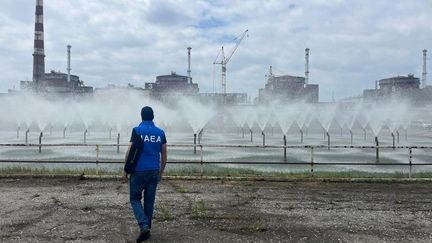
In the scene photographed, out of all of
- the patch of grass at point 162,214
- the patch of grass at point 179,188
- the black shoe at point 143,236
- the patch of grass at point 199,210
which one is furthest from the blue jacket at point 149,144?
the patch of grass at point 179,188

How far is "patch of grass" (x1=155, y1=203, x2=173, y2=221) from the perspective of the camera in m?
7.11

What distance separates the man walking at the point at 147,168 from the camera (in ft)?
19.8

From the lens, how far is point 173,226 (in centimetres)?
665

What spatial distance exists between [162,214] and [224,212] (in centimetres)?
120

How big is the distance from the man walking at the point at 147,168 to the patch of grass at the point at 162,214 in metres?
0.97

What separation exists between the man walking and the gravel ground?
0.47 meters

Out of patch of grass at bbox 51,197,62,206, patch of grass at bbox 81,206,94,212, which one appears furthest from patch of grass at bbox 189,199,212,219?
patch of grass at bbox 51,197,62,206

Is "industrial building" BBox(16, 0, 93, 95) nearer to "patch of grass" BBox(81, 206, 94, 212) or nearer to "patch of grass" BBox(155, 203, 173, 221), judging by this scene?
"patch of grass" BBox(81, 206, 94, 212)

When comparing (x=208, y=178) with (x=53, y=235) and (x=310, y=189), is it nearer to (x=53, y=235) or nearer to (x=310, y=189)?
(x=310, y=189)

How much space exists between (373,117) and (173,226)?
8140 cm

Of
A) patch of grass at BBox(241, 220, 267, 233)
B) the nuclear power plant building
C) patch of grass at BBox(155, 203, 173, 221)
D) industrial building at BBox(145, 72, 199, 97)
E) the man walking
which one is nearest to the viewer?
the man walking

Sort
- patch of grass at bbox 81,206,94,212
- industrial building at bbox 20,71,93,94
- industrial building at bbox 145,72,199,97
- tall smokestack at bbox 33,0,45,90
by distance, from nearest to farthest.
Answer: patch of grass at bbox 81,206,94,212 → tall smokestack at bbox 33,0,45,90 → industrial building at bbox 20,71,93,94 → industrial building at bbox 145,72,199,97

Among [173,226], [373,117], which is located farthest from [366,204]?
[373,117]

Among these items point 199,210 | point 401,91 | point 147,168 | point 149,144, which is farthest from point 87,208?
point 401,91
